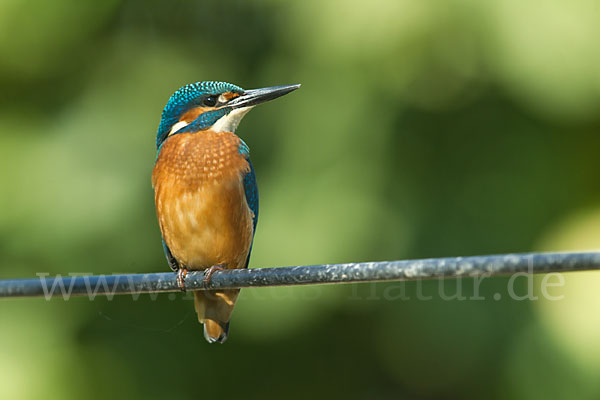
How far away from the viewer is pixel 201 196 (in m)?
2.20

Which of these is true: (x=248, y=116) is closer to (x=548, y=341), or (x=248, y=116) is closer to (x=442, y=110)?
(x=442, y=110)

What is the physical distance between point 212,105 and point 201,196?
0.34 metres

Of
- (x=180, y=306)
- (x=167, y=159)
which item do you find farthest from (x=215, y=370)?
(x=167, y=159)

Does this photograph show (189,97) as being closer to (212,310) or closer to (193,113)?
(193,113)

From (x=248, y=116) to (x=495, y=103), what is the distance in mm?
1041

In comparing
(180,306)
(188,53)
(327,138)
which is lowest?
(180,306)

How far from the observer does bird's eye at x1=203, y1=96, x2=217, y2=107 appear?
2.37m

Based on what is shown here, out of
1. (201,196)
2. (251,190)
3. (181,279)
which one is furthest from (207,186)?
(181,279)

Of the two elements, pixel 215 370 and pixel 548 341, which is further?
pixel 215 370

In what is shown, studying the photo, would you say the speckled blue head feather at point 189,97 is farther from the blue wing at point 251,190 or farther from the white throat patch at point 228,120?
the blue wing at point 251,190

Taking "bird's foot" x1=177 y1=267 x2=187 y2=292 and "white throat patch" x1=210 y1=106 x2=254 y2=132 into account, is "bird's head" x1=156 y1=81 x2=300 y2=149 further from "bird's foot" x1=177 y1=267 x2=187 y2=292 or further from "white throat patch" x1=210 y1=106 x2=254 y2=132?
→ "bird's foot" x1=177 y1=267 x2=187 y2=292

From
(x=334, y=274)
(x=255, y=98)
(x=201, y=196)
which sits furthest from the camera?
(x=255, y=98)

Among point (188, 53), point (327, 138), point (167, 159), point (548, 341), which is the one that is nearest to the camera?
point (167, 159)

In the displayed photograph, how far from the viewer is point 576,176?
319cm
